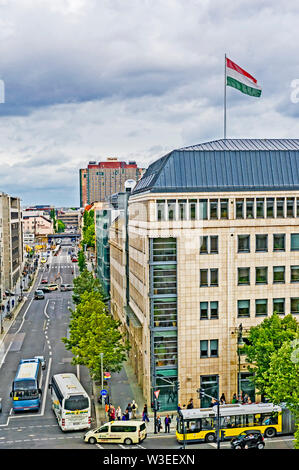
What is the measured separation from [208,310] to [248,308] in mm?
3602

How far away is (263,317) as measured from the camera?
4475 cm

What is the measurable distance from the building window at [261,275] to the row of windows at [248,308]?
1.64m

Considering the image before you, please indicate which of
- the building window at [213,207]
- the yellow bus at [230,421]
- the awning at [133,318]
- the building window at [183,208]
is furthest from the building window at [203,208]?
the yellow bus at [230,421]

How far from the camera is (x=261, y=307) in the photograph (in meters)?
44.9

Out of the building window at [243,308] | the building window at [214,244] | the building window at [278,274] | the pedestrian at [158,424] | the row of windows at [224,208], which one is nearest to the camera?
the pedestrian at [158,424]

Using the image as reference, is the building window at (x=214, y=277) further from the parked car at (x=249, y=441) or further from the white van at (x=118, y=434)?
the white van at (x=118, y=434)

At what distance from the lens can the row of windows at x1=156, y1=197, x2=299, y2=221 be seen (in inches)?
1700

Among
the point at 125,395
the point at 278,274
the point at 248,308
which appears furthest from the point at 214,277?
the point at 125,395

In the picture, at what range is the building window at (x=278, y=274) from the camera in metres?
45.0

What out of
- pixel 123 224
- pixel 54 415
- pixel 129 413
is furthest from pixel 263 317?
pixel 123 224

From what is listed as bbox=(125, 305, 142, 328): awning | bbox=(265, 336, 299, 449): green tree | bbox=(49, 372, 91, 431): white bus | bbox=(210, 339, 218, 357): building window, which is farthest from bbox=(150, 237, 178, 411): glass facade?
bbox=(265, 336, 299, 449): green tree

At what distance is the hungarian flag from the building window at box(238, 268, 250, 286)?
50.5 ft
